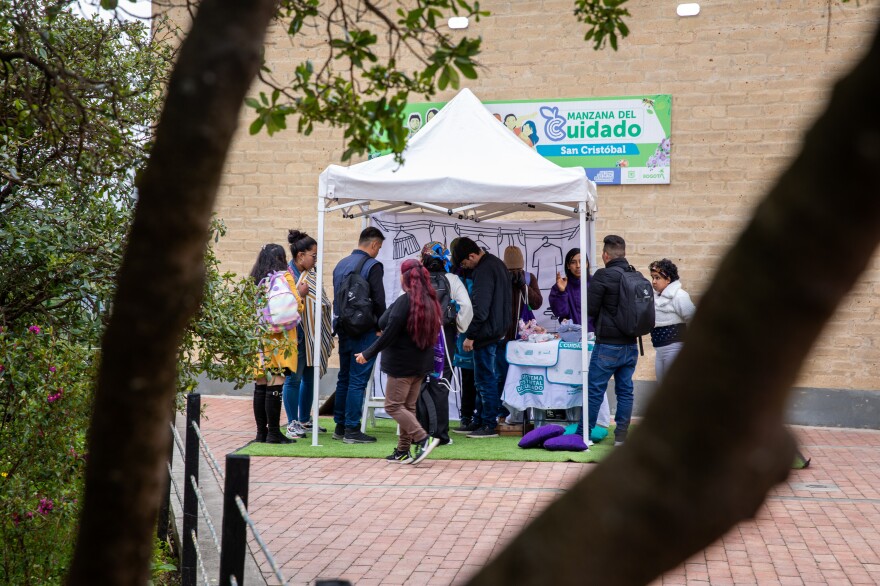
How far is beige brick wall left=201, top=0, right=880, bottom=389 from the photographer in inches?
519

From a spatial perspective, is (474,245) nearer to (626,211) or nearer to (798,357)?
(626,211)

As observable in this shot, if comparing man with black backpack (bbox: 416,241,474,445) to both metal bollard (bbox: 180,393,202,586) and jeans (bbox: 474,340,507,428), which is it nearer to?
jeans (bbox: 474,340,507,428)

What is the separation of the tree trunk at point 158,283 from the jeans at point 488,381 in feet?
30.8

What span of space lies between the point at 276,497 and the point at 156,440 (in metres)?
6.85

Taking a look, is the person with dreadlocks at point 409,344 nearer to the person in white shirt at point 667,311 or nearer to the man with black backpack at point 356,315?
the man with black backpack at point 356,315

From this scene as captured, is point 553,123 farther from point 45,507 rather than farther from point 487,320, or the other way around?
point 45,507

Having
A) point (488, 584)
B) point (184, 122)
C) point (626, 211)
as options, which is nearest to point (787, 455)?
point (488, 584)

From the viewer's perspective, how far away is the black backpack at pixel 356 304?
1048cm

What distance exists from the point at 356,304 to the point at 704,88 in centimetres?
585

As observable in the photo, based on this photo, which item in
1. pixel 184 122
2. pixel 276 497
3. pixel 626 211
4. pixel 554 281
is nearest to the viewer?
pixel 184 122

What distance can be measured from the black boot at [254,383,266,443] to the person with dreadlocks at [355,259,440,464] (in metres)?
1.29

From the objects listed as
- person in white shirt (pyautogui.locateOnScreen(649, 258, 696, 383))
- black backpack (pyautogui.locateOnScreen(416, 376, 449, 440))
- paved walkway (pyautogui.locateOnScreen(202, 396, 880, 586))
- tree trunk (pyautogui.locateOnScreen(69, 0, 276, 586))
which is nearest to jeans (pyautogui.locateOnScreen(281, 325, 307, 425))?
paved walkway (pyautogui.locateOnScreen(202, 396, 880, 586))

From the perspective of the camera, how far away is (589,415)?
1080 cm

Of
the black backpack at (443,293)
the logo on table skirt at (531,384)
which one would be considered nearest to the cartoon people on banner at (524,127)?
the black backpack at (443,293)
